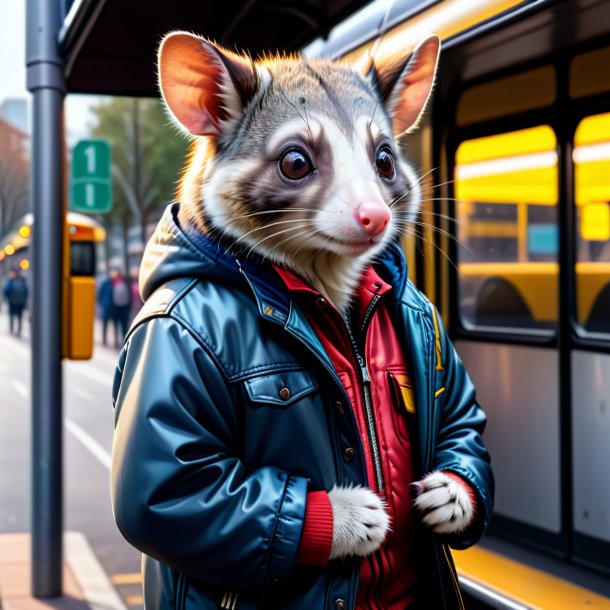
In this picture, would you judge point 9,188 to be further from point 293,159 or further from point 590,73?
point 293,159

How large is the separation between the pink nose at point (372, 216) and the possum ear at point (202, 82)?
283 mm

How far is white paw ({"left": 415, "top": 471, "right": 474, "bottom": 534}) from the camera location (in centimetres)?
154

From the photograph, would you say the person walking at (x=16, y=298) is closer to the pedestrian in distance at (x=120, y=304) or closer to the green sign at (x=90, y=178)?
the pedestrian in distance at (x=120, y=304)

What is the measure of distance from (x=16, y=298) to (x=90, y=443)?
595 inches

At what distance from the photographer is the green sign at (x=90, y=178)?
532 centimetres

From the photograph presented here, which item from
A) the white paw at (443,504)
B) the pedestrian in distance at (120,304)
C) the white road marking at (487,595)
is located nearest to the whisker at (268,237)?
the white paw at (443,504)

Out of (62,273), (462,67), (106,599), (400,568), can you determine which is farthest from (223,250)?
(106,599)

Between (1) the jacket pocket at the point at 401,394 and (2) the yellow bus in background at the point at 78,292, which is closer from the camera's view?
(1) the jacket pocket at the point at 401,394

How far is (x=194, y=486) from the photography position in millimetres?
1402

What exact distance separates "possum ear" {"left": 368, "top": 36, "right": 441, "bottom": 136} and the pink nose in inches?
11.4

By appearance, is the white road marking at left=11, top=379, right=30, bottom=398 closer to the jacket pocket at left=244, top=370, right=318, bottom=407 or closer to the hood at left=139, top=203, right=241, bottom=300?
the hood at left=139, top=203, right=241, bottom=300

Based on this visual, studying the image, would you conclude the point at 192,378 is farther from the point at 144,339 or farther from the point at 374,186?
the point at 374,186

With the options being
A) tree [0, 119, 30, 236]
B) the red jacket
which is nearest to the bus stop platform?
the red jacket

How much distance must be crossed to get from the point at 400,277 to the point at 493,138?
2720 mm
